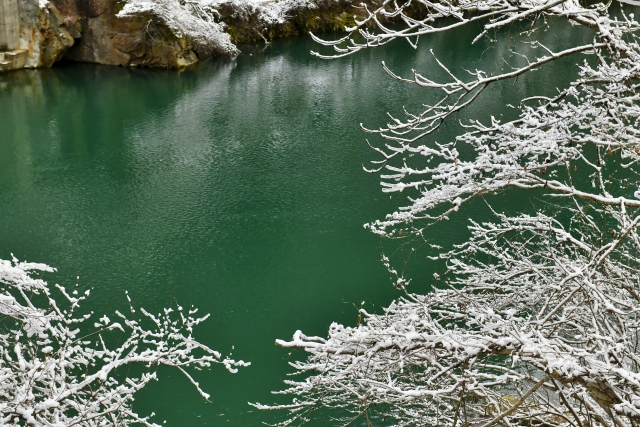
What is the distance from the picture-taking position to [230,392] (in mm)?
6383

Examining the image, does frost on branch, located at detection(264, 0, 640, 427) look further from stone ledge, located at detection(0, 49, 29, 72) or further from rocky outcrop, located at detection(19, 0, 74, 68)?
rocky outcrop, located at detection(19, 0, 74, 68)

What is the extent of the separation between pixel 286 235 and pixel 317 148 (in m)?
3.71

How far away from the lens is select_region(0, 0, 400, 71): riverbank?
20.2 metres

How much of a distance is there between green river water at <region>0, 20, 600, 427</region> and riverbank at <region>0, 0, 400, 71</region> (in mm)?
1971

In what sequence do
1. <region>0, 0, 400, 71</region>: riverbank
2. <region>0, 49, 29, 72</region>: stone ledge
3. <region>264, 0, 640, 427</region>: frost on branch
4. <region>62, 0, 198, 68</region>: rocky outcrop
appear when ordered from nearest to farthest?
<region>264, 0, 640, 427</region>: frost on branch → <region>0, 49, 29, 72</region>: stone ledge → <region>0, 0, 400, 71</region>: riverbank → <region>62, 0, 198, 68</region>: rocky outcrop

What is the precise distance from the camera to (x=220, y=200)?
10844 millimetres

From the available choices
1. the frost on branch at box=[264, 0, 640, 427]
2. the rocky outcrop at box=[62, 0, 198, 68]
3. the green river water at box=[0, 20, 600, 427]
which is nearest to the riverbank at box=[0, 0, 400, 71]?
the rocky outcrop at box=[62, 0, 198, 68]

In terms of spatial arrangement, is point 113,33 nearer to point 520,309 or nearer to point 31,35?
point 31,35

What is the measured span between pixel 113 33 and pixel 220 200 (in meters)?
12.8

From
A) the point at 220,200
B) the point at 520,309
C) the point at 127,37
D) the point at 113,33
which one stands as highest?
the point at 113,33

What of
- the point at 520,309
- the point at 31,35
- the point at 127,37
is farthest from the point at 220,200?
the point at 31,35

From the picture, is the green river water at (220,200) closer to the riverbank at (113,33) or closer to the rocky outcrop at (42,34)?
the rocky outcrop at (42,34)

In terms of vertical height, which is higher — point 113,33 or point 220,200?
point 113,33

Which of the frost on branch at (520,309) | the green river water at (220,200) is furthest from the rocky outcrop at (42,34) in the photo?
the frost on branch at (520,309)
